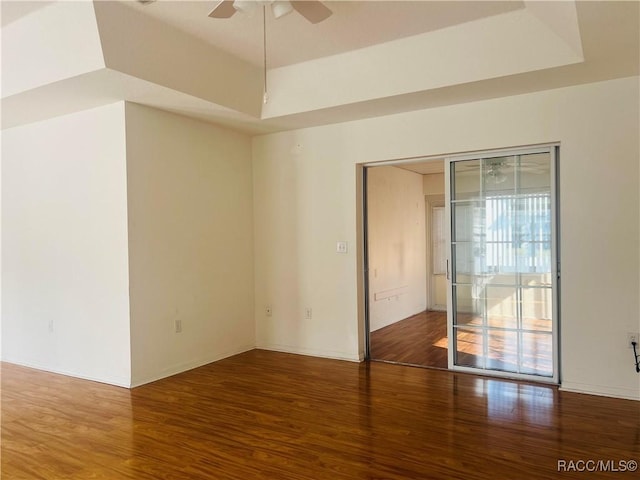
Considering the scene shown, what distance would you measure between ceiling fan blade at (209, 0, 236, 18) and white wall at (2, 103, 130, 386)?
162 centimetres

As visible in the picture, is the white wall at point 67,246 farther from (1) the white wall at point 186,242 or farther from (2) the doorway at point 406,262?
(2) the doorway at point 406,262

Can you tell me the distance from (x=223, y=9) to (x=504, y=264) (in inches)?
125

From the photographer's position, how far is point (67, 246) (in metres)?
4.56

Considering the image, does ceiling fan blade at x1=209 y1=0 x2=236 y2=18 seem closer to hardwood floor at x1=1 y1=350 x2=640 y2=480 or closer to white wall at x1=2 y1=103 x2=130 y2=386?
white wall at x1=2 y1=103 x2=130 y2=386

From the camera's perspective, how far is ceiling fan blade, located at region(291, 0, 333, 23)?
2780 mm

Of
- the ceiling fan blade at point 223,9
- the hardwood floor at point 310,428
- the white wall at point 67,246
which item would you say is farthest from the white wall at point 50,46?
the hardwood floor at point 310,428

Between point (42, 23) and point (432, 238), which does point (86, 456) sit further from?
point (432, 238)

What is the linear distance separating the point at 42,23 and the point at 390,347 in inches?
183

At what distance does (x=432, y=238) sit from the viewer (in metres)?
8.34

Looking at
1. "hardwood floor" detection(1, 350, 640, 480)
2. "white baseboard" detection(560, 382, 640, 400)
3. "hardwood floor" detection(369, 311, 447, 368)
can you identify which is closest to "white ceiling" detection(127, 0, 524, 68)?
"hardwood floor" detection(1, 350, 640, 480)

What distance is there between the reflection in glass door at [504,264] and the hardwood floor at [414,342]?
0.51 metres

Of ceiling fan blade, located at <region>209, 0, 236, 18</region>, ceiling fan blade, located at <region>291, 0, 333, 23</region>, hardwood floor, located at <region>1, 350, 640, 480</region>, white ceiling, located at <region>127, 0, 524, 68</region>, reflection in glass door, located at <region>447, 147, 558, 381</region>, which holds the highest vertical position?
white ceiling, located at <region>127, 0, 524, 68</region>

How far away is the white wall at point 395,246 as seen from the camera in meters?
6.64

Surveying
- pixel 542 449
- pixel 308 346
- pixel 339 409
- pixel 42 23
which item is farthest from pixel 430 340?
pixel 42 23
